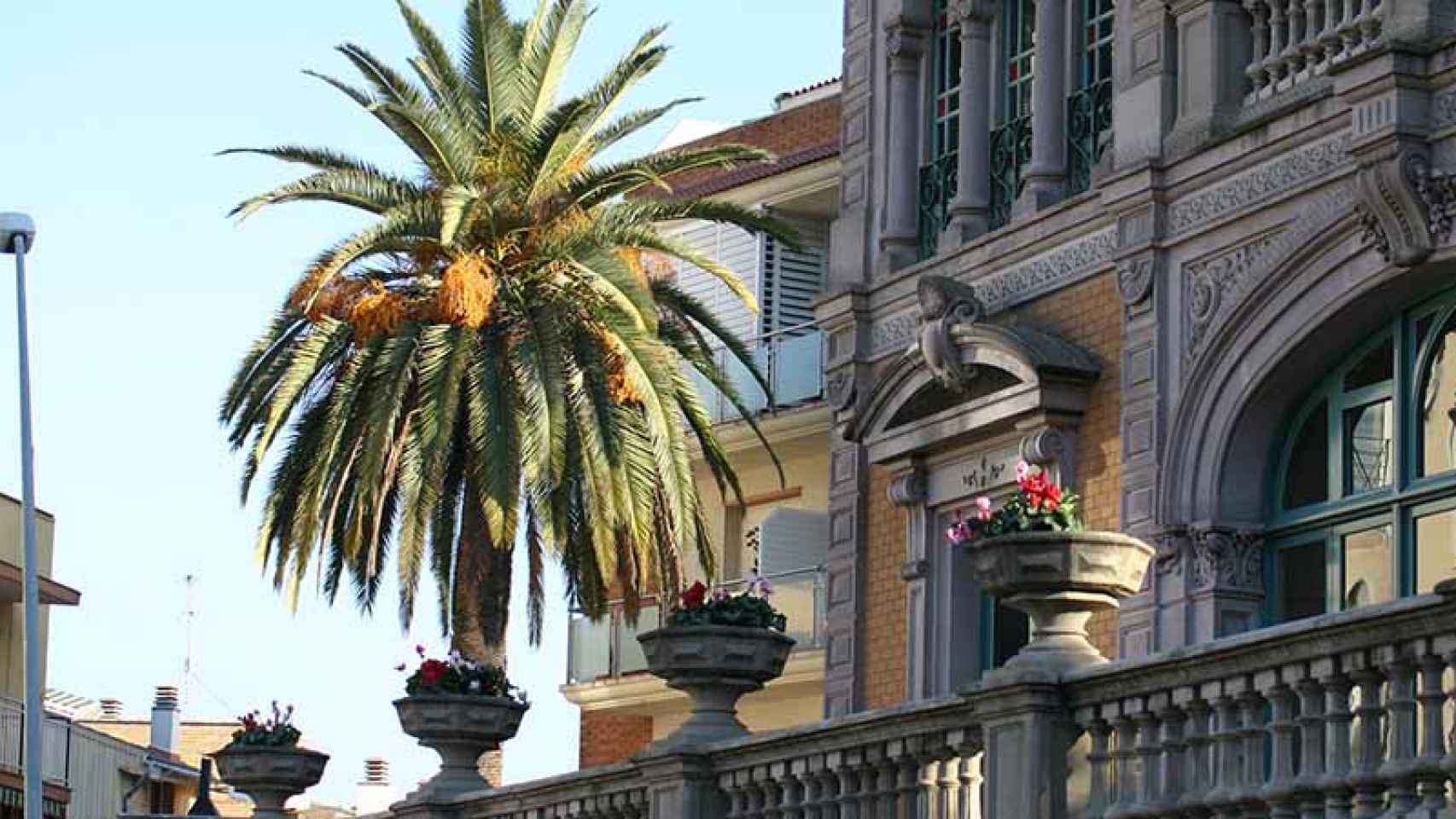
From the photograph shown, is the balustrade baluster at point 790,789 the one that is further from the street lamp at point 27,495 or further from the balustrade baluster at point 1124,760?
the street lamp at point 27,495

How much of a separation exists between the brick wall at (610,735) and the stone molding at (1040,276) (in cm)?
1573

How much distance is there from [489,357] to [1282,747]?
680 inches

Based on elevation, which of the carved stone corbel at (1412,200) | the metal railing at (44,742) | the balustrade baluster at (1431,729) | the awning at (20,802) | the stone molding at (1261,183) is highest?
the metal railing at (44,742)

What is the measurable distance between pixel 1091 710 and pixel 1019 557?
707 millimetres

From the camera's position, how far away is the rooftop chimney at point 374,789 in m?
68.6

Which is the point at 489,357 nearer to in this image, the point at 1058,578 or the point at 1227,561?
the point at 1227,561

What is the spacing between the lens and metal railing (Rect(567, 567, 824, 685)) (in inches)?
1436

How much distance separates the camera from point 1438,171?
62.0 ft

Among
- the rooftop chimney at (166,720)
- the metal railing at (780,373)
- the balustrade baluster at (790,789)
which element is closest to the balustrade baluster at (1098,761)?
the balustrade baluster at (790,789)

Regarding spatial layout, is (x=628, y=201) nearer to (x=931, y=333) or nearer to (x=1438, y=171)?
(x=931, y=333)

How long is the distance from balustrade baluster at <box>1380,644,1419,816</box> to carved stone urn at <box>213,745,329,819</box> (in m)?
12.2

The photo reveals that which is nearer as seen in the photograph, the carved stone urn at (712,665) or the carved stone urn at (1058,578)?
the carved stone urn at (1058,578)

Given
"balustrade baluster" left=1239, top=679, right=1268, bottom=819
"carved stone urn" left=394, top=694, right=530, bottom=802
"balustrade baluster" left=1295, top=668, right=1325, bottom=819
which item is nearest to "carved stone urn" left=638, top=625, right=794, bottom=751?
"carved stone urn" left=394, top=694, right=530, bottom=802

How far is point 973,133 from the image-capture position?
958 inches
